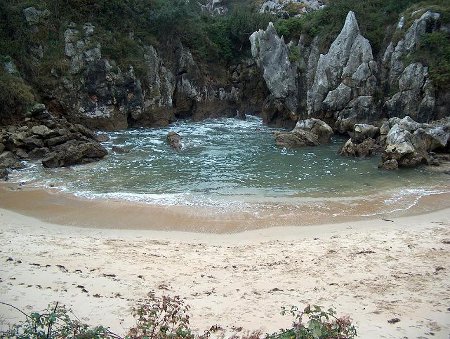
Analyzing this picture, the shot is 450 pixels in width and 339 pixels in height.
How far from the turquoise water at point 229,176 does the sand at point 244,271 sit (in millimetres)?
3279

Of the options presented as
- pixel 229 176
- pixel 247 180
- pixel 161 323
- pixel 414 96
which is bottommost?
pixel 161 323

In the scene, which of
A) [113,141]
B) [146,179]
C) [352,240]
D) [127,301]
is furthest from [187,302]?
[113,141]

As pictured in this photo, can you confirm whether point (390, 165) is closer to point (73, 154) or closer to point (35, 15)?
point (73, 154)

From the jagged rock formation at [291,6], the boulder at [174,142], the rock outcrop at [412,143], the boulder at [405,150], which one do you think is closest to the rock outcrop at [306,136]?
the rock outcrop at [412,143]

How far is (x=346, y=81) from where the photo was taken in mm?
31391

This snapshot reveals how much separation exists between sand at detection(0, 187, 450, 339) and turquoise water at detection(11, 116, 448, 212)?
328 cm

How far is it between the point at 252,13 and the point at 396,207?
31367 millimetres

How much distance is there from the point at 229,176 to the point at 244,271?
9935mm

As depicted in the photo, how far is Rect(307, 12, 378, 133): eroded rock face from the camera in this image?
30.4 meters

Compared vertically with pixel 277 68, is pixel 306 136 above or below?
below

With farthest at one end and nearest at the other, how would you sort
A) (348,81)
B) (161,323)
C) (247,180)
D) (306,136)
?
(348,81)
(306,136)
(247,180)
(161,323)

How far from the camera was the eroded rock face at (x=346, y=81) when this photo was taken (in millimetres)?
30391

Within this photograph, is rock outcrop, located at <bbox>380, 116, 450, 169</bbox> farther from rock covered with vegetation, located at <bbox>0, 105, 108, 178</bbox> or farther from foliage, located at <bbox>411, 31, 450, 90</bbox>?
rock covered with vegetation, located at <bbox>0, 105, 108, 178</bbox>

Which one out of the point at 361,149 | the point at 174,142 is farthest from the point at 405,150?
the point at 174,142
